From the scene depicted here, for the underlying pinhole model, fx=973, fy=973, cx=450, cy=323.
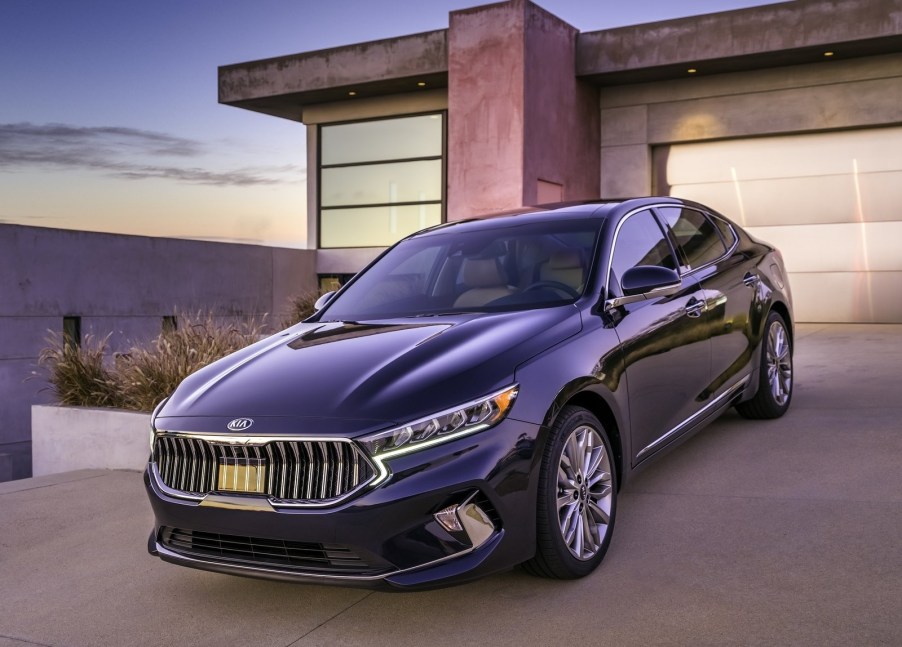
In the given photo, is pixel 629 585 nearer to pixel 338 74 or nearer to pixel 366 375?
pixel 366 375

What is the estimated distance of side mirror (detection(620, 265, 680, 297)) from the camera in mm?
4832

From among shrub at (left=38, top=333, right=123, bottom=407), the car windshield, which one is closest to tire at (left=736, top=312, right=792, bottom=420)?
the car windshield

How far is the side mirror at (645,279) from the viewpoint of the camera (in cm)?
483

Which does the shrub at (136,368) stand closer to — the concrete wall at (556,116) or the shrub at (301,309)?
the shrub at (301,309)

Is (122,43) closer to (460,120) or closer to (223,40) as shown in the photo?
(223,40)

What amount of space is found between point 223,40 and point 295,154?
3197 millimetres

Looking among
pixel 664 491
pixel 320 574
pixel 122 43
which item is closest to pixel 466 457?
pixel 320 574

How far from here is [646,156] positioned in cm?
1930

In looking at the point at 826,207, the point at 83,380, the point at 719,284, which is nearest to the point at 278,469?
the point at 719,284

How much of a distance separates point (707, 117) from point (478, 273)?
48.3 ft

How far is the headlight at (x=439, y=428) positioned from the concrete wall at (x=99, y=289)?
9296 millimetres

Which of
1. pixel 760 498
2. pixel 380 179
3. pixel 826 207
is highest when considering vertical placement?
pixel 380 179

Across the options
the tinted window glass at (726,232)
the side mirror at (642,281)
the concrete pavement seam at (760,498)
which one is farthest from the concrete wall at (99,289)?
the side mirror at (642,281)

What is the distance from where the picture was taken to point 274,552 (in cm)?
364
